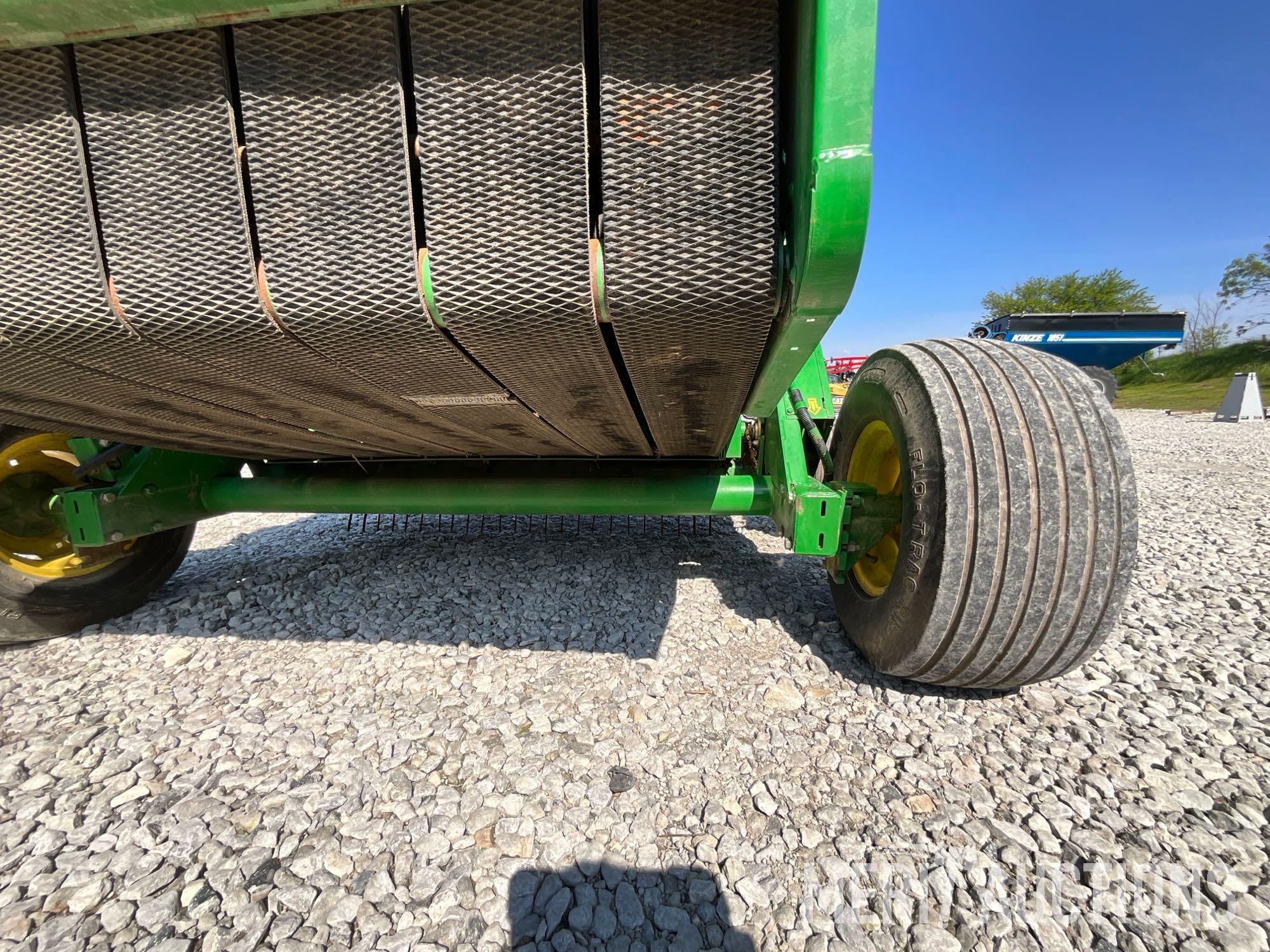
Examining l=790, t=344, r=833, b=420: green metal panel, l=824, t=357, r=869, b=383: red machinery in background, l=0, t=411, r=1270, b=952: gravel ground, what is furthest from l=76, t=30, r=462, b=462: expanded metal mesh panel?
l=824, t=357, r=869, b=383: red machinery in background

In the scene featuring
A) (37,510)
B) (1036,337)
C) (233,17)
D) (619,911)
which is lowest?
(619,911)

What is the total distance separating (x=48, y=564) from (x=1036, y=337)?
531 inches

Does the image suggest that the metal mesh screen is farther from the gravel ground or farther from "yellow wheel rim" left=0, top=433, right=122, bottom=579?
"yellow wheel rim" left=0, top=433, right=122, bottom=579

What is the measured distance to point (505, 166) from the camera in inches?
31.3

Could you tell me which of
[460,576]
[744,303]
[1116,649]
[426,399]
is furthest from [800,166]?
[460,576]

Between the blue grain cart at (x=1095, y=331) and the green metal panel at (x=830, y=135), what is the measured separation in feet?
38.8

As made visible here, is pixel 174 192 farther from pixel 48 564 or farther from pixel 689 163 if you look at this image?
pixel 48 564

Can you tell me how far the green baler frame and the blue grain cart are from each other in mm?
9869

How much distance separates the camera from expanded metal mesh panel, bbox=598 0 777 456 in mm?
715

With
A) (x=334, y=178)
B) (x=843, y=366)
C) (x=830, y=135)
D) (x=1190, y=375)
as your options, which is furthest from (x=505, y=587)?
(x=1190, y=375)

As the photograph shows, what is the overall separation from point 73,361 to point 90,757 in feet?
3.80

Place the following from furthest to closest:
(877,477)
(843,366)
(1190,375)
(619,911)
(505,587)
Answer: (1190,375) < (843,366) < (505,587) < (877,477) < (619,911)

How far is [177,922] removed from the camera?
3.36ft

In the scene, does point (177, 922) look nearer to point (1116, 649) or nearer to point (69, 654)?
point (69, 654)
